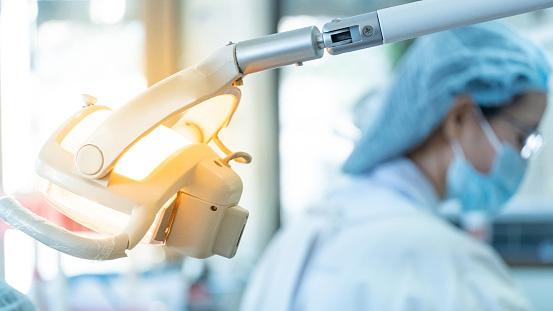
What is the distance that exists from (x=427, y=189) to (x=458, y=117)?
7.7 inches

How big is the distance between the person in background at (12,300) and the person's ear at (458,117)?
1031 millimetres

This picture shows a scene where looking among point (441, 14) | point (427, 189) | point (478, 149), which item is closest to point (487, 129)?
point (478, 149)

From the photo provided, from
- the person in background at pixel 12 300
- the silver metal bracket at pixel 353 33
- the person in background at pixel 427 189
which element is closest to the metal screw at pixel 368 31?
the silver metal bracket at pixel 353 33

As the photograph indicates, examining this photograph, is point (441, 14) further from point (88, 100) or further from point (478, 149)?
point (478, 149)

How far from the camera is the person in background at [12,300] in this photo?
53 cm

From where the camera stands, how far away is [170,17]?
259 cm

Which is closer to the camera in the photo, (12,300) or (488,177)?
(12,300)

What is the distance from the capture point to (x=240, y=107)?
8.66 ft

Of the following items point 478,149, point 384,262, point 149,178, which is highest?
point 149,178

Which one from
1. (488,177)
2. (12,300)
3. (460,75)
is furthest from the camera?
(488,177)

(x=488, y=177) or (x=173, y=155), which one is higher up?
(x=173, y=155)

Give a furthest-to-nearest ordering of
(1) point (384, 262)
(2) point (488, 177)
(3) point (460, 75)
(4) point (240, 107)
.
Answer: (4) point (240, 107) < (2) point (488, 177) < (3) point (460, 75) < (1) point (384, 262)

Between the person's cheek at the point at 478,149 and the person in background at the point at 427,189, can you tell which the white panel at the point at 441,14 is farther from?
the person's cheek at the point at 478,149

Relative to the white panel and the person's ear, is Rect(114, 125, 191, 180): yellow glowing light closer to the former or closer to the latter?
the white panel
